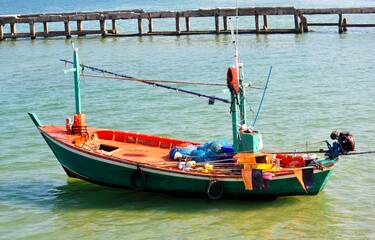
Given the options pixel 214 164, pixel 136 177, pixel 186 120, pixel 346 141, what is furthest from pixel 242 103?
pixel 186 120

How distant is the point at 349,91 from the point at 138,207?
1544 cm

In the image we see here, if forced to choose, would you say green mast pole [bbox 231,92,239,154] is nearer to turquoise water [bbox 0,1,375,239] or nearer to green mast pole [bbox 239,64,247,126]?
green mast pole [bbox 239,64,247,126]

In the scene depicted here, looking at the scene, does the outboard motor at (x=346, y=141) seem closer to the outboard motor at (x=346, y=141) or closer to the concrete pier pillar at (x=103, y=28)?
the outboard motor at (x=346, y=141)

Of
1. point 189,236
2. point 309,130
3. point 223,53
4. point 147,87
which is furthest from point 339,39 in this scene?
point 189,236

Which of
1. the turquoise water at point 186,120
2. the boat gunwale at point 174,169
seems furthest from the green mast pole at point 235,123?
the turquoise water at point 186,120

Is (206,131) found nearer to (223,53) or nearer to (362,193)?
(362,193)

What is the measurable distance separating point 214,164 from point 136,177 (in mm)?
2192

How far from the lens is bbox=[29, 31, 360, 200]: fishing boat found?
15.3 metres

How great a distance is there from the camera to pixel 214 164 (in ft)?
53.3

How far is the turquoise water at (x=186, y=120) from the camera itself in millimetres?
15219

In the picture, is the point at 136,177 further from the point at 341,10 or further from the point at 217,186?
the point at 341,10

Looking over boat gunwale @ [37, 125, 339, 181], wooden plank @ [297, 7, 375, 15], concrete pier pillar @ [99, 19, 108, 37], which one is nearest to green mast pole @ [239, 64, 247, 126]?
boat gunwale @ [37, 125, 339, 181]

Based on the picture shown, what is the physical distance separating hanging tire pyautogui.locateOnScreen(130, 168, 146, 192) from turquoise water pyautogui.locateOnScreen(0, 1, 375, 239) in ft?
1.37

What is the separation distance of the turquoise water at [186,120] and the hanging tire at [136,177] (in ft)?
1.37
